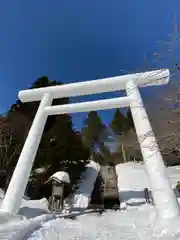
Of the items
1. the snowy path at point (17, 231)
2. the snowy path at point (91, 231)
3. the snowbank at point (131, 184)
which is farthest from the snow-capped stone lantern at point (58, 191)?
the snowy path at point (17, 231)

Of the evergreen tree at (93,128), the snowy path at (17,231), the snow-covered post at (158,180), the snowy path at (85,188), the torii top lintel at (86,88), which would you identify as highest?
the evergreen tree at (93,128)

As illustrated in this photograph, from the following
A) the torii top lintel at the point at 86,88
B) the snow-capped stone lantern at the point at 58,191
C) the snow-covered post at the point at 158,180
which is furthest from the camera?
the snow-capped stone lantern at the point at 58,191

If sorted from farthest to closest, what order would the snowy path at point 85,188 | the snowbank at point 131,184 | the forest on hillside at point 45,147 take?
the forest on hillside at point 45,147, the snowy path at point 85,188, the snowbank at point 131,184

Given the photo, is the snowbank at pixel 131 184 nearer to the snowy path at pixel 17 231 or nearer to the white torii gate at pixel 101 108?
the white torii gate at pixel 101 108

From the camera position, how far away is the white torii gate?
160 inches

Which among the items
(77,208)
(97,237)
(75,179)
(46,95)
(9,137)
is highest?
(9,137)

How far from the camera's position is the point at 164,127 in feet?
7.15

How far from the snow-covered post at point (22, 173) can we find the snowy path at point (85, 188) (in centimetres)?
302

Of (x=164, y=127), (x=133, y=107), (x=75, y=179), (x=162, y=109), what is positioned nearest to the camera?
(x=162, y=109)

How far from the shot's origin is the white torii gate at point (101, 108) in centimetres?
406

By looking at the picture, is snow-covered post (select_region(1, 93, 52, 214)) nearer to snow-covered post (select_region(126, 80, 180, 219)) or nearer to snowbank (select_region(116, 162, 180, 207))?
snow-covered post (select_region(126, 80, 180, 219))

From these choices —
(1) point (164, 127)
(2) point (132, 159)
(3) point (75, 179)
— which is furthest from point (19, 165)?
(2) point (132, 159)

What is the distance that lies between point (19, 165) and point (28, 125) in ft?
19.7

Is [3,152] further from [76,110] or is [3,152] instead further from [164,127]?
[164,127]
